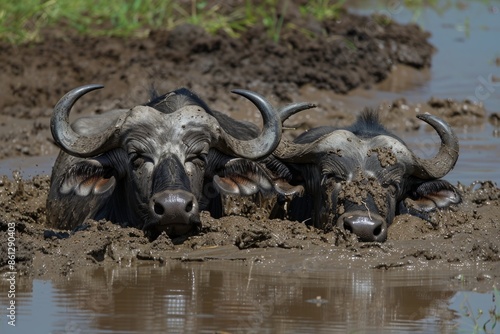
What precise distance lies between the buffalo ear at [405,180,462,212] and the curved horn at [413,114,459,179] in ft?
0.41

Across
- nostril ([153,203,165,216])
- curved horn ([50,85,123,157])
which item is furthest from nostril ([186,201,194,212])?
curved horn ([50,85,123,157])

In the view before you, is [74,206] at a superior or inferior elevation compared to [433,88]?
inferior

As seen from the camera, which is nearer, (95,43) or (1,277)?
(1,277)

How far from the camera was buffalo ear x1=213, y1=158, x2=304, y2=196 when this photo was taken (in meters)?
10.1

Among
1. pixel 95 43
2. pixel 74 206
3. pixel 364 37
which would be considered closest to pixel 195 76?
pixel 95 43

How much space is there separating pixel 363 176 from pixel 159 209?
1.71m

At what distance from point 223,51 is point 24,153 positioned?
4154mm

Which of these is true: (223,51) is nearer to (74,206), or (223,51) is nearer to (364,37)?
(364,37)

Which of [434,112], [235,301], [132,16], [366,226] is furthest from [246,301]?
[132,16]

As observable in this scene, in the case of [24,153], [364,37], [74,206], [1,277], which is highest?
[364,37]

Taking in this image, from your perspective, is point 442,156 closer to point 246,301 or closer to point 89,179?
point 89,179

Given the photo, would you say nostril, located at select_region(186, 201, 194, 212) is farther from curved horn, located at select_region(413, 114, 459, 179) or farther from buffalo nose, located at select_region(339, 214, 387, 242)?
curved horn, located at select_region(413, 114, 459, 179)

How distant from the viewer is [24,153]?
14.2m

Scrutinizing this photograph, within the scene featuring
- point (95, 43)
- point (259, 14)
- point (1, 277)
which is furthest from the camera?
point (259, 14)
